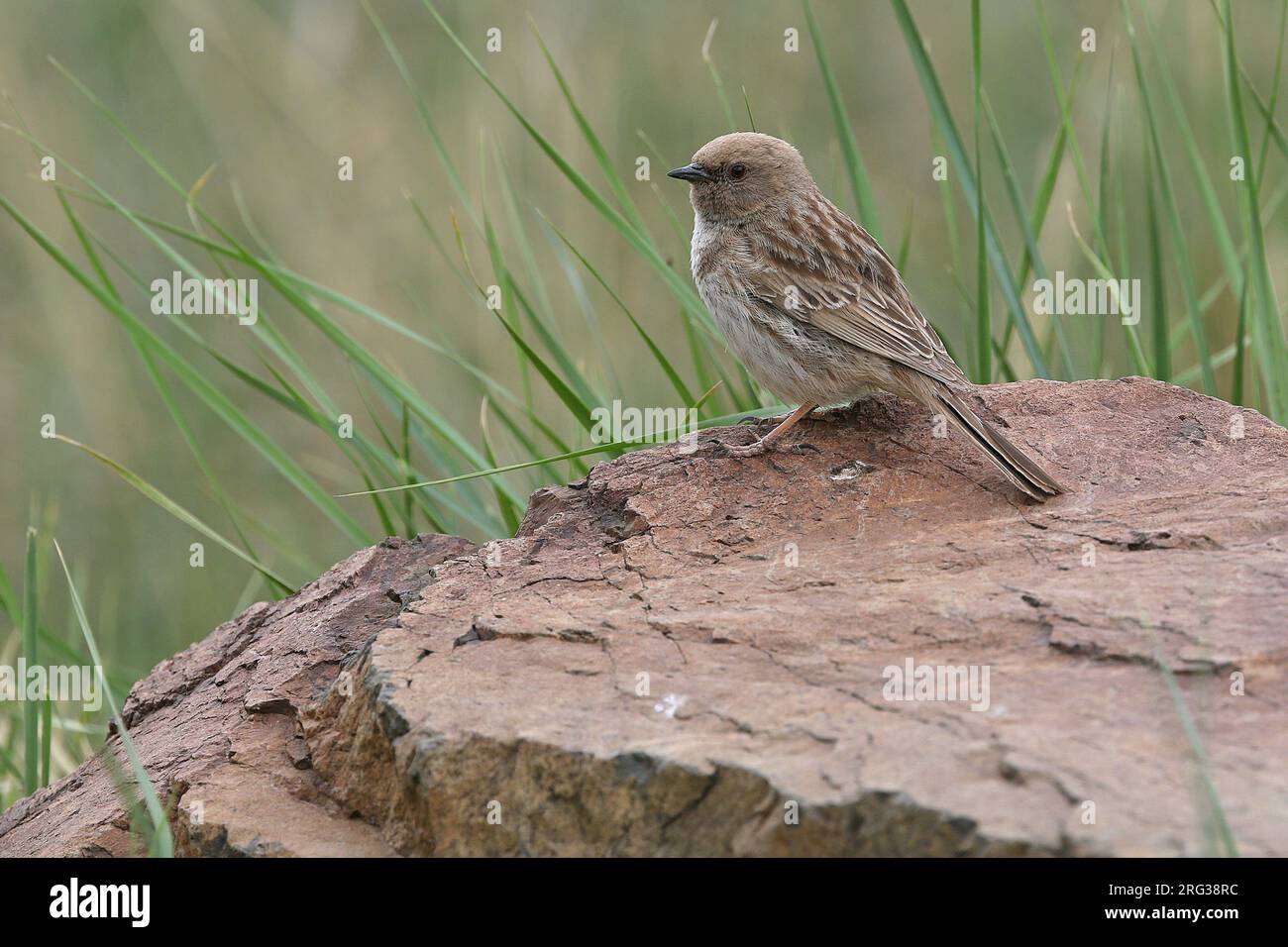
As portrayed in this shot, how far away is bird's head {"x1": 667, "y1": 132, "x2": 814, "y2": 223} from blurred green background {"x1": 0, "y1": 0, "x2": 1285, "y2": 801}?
1740mm

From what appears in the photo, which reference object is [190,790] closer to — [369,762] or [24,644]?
[369,762]

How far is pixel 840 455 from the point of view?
13.8 feet

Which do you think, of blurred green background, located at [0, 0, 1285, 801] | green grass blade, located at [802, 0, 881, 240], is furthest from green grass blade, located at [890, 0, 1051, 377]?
blurred green background, located at [0, 0, 1285, 801]

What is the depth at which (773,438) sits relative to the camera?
4.32 metres

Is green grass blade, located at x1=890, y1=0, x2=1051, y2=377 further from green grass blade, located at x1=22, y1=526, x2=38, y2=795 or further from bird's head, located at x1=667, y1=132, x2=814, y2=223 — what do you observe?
green grass blade, located at x1=22, y1=526, x2=38, y2=795

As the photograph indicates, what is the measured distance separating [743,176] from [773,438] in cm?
128

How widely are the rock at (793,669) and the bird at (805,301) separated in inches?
5.6

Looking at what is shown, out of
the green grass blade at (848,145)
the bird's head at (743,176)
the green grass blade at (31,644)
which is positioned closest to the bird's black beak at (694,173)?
the bird's head at (743,176)

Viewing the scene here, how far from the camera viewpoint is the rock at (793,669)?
8.17 feet

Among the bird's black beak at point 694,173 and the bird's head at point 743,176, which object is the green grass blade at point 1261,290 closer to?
the bird's head at point 743,176

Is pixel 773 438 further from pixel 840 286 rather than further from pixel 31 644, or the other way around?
pixel 31 644

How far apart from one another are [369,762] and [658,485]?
1.25 meters

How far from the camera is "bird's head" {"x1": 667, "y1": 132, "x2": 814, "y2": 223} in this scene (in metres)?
5.11

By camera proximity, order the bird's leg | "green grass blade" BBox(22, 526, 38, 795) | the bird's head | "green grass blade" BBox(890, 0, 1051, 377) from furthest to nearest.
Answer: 1. the bird's head
2. "green grass blade" BBox(890, 0, 1051, 377)
3. the bird's leg
4. "green grass blade" BBox(22, 526, 38, 795)
